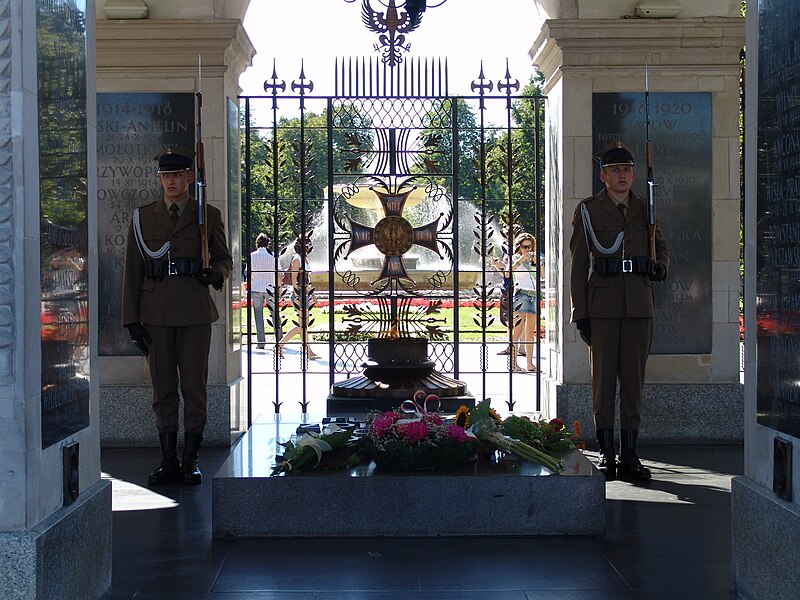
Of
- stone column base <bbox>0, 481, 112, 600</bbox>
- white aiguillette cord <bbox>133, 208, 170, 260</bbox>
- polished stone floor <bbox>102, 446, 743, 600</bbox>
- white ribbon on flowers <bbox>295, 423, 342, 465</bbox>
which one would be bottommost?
polished stone floor <bbox>102, 446, 743, 600</bbox>

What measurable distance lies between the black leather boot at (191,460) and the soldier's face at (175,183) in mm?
1523

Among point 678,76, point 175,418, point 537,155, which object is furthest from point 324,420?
point 678,76

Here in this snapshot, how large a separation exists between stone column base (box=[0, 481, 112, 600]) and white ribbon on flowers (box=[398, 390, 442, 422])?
196 centimetres

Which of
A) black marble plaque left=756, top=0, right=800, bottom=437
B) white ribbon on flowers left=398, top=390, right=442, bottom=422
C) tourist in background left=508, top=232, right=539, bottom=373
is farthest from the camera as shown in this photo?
tourist in background left=508, top=232, right=539, bottom=373

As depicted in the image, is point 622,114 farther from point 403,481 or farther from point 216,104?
point 403,481

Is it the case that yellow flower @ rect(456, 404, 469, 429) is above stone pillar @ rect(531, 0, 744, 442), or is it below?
below

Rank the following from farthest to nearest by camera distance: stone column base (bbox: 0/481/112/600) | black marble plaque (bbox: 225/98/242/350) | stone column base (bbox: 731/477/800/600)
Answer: black marble plaque (bbox: 225/98/242/350) → stone column base (bbox: 731/477/800/600) → stone column base (bbox: 0/481/112/600)

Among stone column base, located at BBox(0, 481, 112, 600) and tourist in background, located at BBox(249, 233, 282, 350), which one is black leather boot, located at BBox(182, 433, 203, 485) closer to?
tourist in background, located at BBox(249, 233, 282, 350)

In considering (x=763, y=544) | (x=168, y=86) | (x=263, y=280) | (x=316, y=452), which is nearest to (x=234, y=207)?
(x=168, y=86)

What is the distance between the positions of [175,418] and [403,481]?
2252 mm

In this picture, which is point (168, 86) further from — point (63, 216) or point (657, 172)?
point (63, 216)

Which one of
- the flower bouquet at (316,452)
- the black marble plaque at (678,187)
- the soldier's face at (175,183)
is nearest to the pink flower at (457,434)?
the flower bouquet at (316,452)

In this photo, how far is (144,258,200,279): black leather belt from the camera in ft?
22.8

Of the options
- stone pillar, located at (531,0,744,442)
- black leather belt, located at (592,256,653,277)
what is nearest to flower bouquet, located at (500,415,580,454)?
black leather belt, located at (592,256,653,277)
